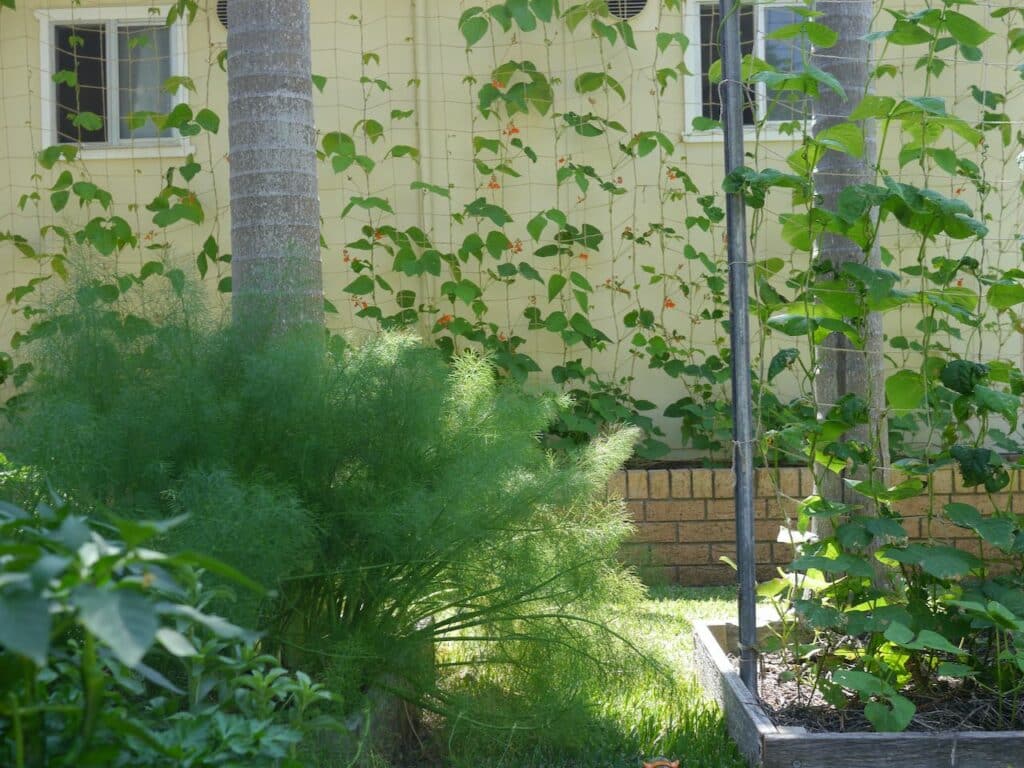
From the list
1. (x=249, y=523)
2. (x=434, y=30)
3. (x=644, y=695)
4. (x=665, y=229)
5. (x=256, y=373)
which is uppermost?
(x=434, y=30)

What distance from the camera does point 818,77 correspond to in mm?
2643

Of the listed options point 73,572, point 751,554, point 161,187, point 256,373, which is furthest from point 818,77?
point 161,187

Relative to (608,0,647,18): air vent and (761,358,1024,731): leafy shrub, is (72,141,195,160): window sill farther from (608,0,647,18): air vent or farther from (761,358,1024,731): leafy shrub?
(761,358,1024,731): leafy shrub

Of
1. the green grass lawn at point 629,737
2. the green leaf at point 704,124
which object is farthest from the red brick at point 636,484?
the green grass lawn at point 629,737

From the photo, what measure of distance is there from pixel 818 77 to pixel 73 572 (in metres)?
2.15

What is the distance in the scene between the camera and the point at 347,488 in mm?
2404

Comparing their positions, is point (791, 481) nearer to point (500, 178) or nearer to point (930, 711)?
point (500, 178)

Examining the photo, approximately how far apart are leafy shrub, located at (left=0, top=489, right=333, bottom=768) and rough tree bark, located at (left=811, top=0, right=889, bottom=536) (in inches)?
82.9

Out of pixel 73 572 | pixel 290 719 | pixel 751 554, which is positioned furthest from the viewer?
pixel 751 554

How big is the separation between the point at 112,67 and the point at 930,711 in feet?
18.7

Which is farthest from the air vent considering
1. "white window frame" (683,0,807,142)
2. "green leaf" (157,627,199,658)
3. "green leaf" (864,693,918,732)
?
"green leaf" (157,627,199,658)

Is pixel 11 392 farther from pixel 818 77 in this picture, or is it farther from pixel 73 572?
pixel 73 572

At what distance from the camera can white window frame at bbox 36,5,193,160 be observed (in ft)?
20.8

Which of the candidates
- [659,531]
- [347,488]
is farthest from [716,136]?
[347,488]
